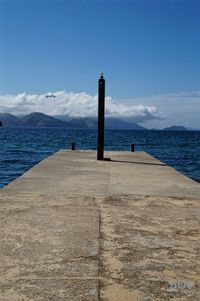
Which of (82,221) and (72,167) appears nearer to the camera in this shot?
(82,221)

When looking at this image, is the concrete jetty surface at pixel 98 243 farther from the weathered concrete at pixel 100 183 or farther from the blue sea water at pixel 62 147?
the blue sea water at pixel 62 147

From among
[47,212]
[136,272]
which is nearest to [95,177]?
[47,212]

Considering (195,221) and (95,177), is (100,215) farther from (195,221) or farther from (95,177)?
(95,177)

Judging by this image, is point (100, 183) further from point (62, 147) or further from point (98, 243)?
point (62, 147)

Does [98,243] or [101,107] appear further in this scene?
[101,107]

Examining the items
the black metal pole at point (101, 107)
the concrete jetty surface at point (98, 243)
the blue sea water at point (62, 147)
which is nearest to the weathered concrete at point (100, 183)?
the concrete jetty surface at point (98, 243)

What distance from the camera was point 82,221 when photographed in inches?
227

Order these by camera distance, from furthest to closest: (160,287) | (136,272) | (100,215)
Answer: (100,215) → (136,272) → (160,287)

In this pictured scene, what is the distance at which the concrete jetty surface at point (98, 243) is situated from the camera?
3.55 m

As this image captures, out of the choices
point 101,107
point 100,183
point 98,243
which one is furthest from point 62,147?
point 98,243

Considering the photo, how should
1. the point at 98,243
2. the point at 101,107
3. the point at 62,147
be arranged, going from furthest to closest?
1. the point at 62,147
2. the point at 101,107
3. the point at 98,243

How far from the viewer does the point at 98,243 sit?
4.77 m

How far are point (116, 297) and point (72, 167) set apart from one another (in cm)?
989

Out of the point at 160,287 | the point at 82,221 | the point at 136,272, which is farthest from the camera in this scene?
the point at 82,221
